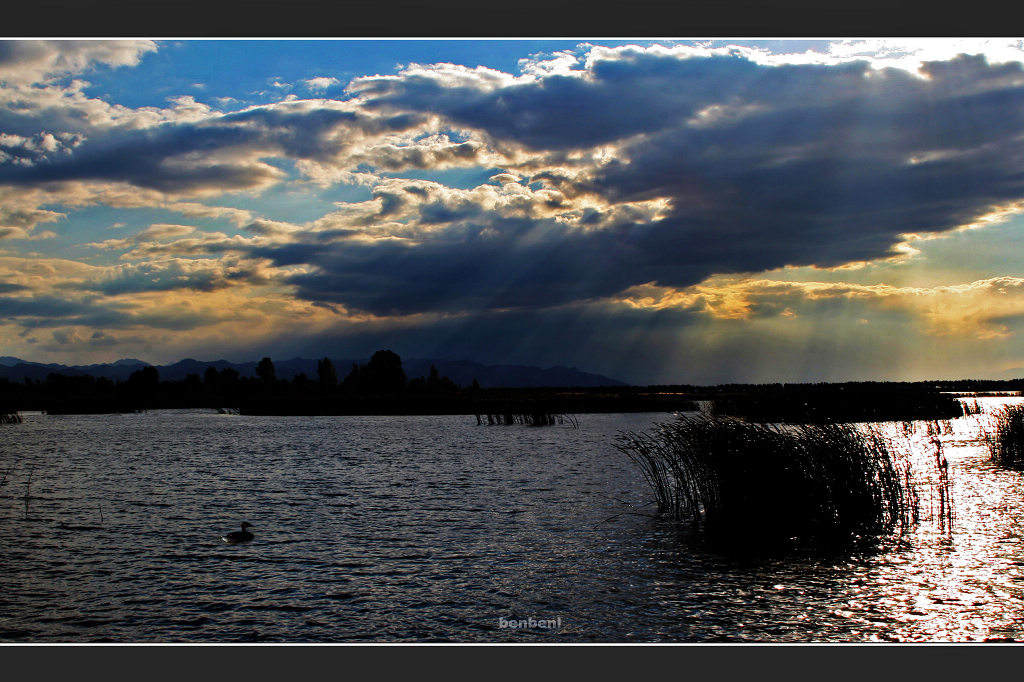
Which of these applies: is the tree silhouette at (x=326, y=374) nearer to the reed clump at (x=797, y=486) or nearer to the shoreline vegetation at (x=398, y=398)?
the shoreline vegetation at (x=398, y=398)

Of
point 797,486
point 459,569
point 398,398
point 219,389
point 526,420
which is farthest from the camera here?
point 219,389

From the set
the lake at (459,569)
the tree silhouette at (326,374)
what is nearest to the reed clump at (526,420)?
the lake at (459,569)

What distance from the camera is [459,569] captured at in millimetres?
16250

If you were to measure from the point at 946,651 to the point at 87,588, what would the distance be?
16.6 metres

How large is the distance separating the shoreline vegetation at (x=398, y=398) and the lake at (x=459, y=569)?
28386 mm

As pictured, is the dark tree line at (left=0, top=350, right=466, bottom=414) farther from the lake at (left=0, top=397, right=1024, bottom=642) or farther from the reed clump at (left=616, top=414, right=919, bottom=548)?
the reed clump at (left=616, top=414, right=919, bottom=548)

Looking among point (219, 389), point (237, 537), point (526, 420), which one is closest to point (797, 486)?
point (237, 537)

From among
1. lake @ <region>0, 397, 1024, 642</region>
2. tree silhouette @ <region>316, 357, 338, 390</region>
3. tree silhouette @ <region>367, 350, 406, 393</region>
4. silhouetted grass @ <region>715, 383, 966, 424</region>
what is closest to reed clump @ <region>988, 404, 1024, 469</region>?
lake @ <region>0, 397, 1024, 642</region>

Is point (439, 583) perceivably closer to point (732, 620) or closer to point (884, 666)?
point (732, 620)

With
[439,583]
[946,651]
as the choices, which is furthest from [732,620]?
[439,583]

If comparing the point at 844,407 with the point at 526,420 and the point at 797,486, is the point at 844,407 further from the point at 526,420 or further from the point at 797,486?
the point at 797,486

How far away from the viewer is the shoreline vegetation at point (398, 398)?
59469 millimetres

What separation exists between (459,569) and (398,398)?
8869 cm

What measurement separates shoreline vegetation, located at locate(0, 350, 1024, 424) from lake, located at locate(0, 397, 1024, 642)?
28386 millimetres
